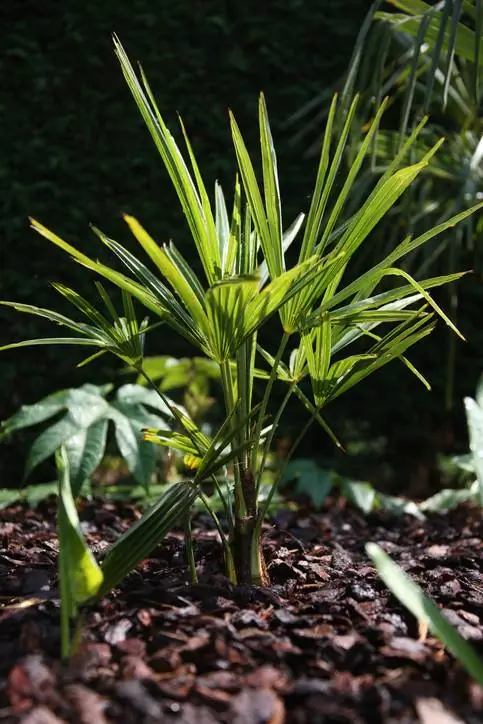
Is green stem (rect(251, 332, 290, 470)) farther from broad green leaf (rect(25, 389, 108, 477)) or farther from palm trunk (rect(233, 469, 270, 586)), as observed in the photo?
broad green leaf (rect(25, 389, 108, 477))

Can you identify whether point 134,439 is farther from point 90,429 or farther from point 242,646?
point 242,646

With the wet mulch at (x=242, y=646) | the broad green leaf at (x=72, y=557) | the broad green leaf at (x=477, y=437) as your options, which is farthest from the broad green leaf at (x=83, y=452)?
the broad green leaf at (x=477, y=437)

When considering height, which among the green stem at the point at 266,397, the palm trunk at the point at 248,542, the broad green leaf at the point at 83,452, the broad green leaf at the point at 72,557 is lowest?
the broad green leaf at the point at 83,452

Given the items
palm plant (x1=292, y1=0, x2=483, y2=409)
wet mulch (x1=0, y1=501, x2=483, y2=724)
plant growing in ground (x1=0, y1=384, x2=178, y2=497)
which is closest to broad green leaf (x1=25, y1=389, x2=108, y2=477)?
plant growing in ground (x1=0, y1=384, x2=178, y2=497)

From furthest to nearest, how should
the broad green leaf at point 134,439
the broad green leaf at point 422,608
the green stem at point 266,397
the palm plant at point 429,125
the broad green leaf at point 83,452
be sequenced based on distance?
the palm plant at point 429,125
the broad green leaf at point 134,439
the broad green leaf at point 83,452
the green stem at point 266,397
the broad green leaf at point 422,608

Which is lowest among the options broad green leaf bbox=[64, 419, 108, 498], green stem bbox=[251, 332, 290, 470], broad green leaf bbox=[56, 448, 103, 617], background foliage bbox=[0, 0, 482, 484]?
broad green leaf bbox=[64, 419, 108, 498]

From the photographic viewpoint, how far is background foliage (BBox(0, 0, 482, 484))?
8.97 ft

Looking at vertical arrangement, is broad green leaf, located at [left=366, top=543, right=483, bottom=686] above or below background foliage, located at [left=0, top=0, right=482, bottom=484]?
below

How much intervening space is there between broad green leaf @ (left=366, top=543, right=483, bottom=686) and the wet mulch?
4 centimetres

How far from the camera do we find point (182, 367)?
2.42 m

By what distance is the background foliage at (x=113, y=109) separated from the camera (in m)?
2.73

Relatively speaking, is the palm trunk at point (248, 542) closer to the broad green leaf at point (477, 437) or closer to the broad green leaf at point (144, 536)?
the broad green leaf at point (144, 536)

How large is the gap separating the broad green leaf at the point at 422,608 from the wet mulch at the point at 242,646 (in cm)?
4

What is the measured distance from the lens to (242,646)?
100 centimetres
